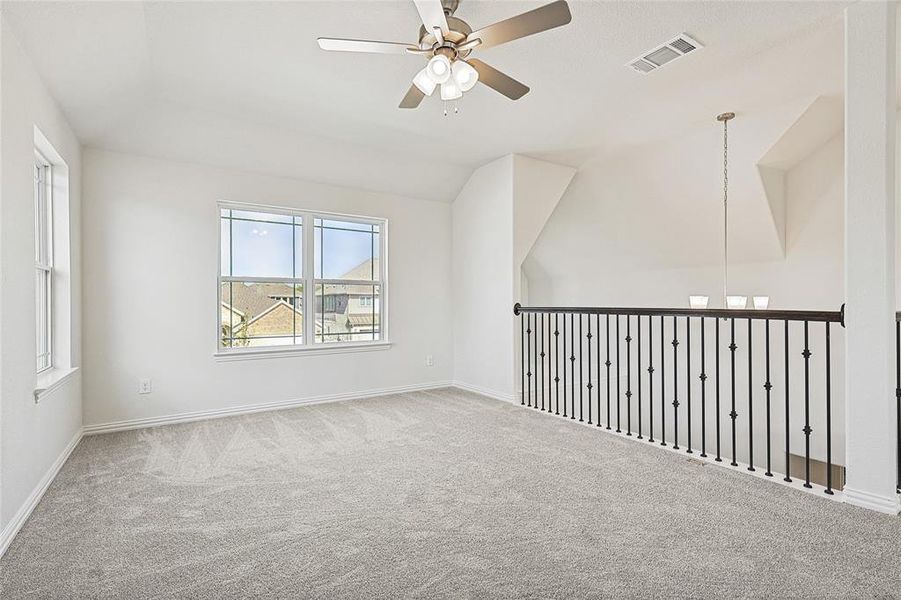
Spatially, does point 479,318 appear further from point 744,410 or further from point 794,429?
point 794,429

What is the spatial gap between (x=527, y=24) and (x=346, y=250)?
11.1 ft

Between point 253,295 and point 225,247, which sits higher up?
point 225,247

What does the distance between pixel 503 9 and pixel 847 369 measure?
2.63 m

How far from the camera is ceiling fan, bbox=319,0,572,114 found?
6.51 ft

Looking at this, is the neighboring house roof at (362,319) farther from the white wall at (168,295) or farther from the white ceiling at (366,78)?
the white ceiling at (366,78)

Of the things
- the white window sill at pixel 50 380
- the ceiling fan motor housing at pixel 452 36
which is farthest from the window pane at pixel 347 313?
the ceiling fan motor housing at pixel 452 36

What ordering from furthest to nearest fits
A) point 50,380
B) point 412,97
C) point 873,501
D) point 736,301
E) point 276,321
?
point 276,321
point 736,301
point 50,380
point 412,97
point 873,501

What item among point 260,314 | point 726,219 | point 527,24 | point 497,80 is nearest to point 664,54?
point 497,80

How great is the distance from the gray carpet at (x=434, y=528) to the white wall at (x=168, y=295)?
2.32 ft

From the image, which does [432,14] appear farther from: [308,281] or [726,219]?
[726,219]

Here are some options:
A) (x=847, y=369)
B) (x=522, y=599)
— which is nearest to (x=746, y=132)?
(x=847, y=369)

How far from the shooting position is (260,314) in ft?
14.8

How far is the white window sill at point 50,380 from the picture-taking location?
8.30ft

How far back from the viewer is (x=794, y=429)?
4.71 metres
